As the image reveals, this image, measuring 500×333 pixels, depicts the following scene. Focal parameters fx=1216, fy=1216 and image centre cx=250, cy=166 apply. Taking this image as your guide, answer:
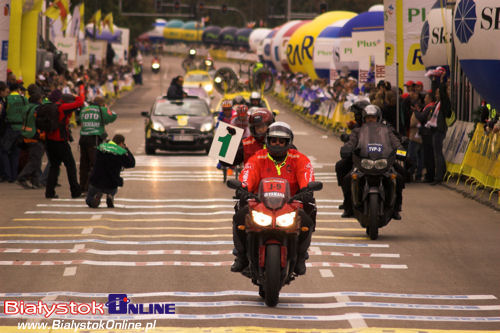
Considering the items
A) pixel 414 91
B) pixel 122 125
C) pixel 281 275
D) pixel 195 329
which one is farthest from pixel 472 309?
pixel 122 125

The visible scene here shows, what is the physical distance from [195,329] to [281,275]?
149 cm

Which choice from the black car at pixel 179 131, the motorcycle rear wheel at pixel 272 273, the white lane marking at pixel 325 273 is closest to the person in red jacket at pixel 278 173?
the motorcycle rear wheel at pixel 272 273

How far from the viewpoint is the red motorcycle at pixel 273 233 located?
10820 mm

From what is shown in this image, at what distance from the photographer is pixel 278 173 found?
11.6 metres

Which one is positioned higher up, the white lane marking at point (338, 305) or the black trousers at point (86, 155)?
the black trousers at point (86, 155)

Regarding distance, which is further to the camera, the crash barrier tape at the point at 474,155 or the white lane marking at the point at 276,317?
the crash barrier tape at the point at 474,155

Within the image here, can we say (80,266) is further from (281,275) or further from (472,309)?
(472,309)

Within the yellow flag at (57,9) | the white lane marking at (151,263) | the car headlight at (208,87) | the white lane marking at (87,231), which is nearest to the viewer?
the white lane marking at (151,263)

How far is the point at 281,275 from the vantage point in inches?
433

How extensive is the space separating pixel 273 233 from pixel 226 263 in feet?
9.83

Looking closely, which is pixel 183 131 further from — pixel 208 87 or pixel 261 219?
pixel 208 87

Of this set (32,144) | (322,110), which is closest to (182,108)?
(32,144)

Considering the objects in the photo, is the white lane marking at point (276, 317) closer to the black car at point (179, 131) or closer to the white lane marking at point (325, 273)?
the white lane marking at point (325, 273)

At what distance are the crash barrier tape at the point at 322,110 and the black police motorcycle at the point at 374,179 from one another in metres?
23.4
